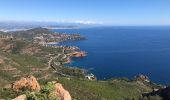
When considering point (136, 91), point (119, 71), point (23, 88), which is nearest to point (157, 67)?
point (119, 71)

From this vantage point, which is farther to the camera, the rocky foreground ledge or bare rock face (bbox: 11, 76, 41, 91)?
bare rock face (bbox: 11, 76, 41, 91)

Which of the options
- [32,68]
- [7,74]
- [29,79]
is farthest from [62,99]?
[32,68]

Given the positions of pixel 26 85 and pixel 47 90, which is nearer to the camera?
pixel 47 90

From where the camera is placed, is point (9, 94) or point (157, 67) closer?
point (9, 94)

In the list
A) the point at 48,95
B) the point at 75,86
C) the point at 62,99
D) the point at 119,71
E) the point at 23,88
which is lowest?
the point at 119,71

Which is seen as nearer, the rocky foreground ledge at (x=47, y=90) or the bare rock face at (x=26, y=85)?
the rocky foreground ledge at (x=47, y=90)

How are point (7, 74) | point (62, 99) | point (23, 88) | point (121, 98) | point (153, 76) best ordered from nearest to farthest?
1. point (62, 99)
2. point (23, 88)
3. point (121, 98)
4. point (7, 74)
5. point (153, 76)

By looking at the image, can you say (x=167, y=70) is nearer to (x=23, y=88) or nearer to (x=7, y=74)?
(x=7, y=74)

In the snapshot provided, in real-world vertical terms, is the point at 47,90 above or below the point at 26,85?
above

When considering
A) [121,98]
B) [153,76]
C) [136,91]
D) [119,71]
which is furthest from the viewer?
[119,71]

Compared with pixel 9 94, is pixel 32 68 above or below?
below

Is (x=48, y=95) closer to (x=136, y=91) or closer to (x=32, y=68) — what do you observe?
(x=136, y=91)
